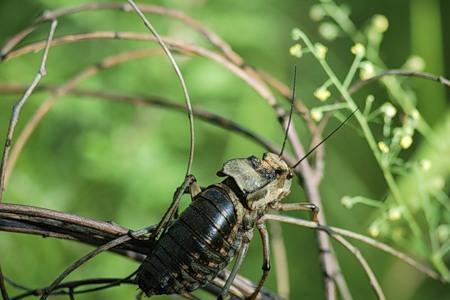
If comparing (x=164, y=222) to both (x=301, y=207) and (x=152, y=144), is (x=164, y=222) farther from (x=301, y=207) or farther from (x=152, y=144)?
(x=152, y=144)

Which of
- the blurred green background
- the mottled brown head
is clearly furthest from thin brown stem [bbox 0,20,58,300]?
the blurred green background

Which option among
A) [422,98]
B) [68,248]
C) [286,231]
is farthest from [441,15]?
[68,248]

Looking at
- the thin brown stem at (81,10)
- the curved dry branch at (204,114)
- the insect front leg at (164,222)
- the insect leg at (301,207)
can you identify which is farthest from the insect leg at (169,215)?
the thin brown stem at (81,10)

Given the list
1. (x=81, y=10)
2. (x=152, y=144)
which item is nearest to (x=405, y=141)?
(x=81, y=10)

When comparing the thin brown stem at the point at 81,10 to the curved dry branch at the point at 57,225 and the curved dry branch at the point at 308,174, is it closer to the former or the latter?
the curved dry branch at the point at 308,174

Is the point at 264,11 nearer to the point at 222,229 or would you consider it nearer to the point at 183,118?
the point at 183,118
